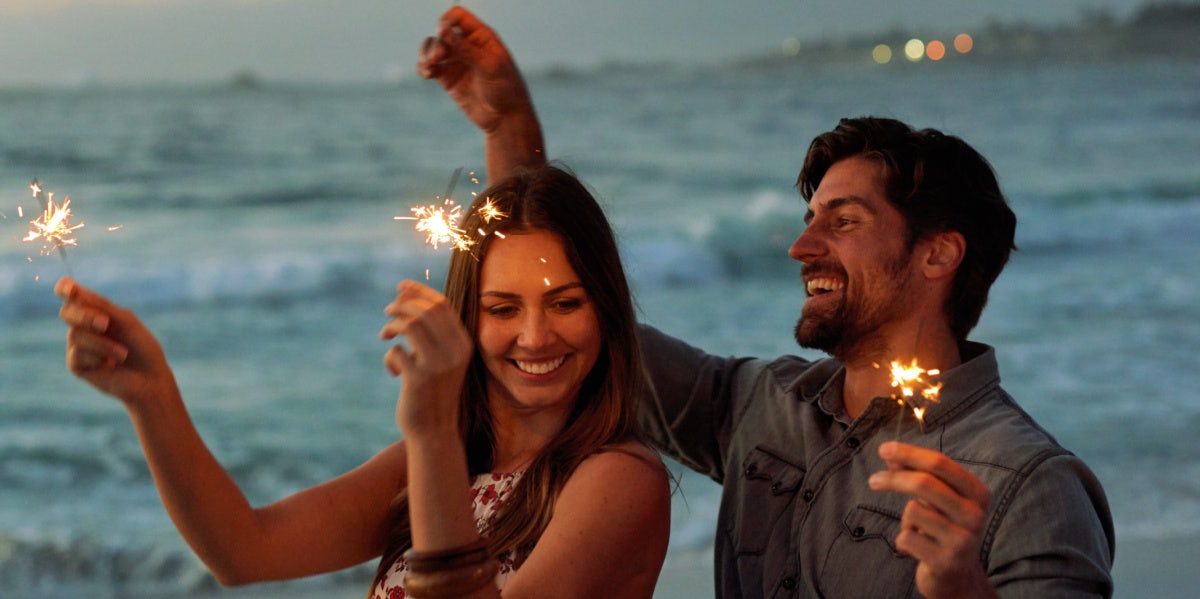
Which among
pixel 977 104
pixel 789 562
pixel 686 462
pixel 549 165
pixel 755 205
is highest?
pixel 977 104

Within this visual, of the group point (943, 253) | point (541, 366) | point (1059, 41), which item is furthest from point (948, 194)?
point (1059, 41)

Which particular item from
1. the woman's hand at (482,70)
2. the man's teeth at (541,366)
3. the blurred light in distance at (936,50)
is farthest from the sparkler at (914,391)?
the blurred light in distance at (936,50)

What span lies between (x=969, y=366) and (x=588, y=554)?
0.83 m

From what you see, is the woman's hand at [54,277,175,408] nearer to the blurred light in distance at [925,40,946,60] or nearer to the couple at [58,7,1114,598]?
the couple at [58,7,1114,598]

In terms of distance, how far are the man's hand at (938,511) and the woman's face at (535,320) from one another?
58 centimetres

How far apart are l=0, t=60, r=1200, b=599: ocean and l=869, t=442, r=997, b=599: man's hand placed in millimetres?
3823

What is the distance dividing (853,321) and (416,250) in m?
8.40

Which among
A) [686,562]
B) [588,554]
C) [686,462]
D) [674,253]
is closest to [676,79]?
[674,253]

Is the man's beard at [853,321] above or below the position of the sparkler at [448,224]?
below

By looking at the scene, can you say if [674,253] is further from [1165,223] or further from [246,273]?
[1165,223]

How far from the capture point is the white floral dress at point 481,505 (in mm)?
2102

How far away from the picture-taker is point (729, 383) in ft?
9.16

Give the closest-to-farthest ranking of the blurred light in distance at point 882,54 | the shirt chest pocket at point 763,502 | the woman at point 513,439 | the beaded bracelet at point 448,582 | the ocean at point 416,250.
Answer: the beaded bracelet at point 448,582 < the woman at point 513,439 < the shirt chest pocket at point 763,502 < the ocean at point 416,250 < the blurred light in distance at point 882,54

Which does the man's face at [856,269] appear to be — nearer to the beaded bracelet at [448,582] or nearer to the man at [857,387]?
the man at [857,387]
